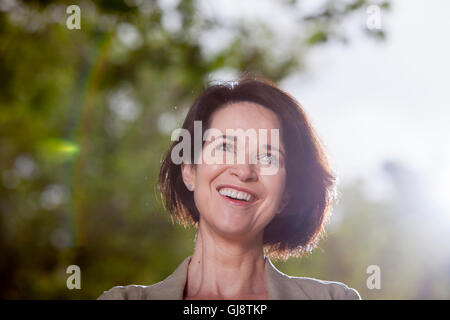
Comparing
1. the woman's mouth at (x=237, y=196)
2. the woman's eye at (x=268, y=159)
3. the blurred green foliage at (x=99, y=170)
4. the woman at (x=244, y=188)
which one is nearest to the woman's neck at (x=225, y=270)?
the woman at (x=244, y=188)

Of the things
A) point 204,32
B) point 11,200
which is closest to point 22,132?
point 11,200

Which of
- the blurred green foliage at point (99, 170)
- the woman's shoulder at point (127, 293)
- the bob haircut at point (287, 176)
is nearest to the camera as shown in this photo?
the woman's shoulder at point (127, 293)

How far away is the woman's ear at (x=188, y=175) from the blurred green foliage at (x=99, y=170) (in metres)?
3.79

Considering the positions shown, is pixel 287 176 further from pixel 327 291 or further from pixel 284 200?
pixel 327 291

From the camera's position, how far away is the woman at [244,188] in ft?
5.35

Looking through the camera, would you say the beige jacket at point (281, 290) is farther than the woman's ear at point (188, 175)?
No

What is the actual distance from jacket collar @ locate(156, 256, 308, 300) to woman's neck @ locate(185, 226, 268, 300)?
4cm

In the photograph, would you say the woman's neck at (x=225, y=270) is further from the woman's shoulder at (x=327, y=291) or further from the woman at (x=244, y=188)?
the woman's shoulder at (x=327, y=291)

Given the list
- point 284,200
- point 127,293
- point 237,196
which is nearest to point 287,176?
point 284,200

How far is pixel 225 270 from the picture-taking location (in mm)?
1673

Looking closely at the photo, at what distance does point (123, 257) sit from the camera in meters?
6.52

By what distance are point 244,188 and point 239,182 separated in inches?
0.9

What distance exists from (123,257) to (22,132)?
196 cm
